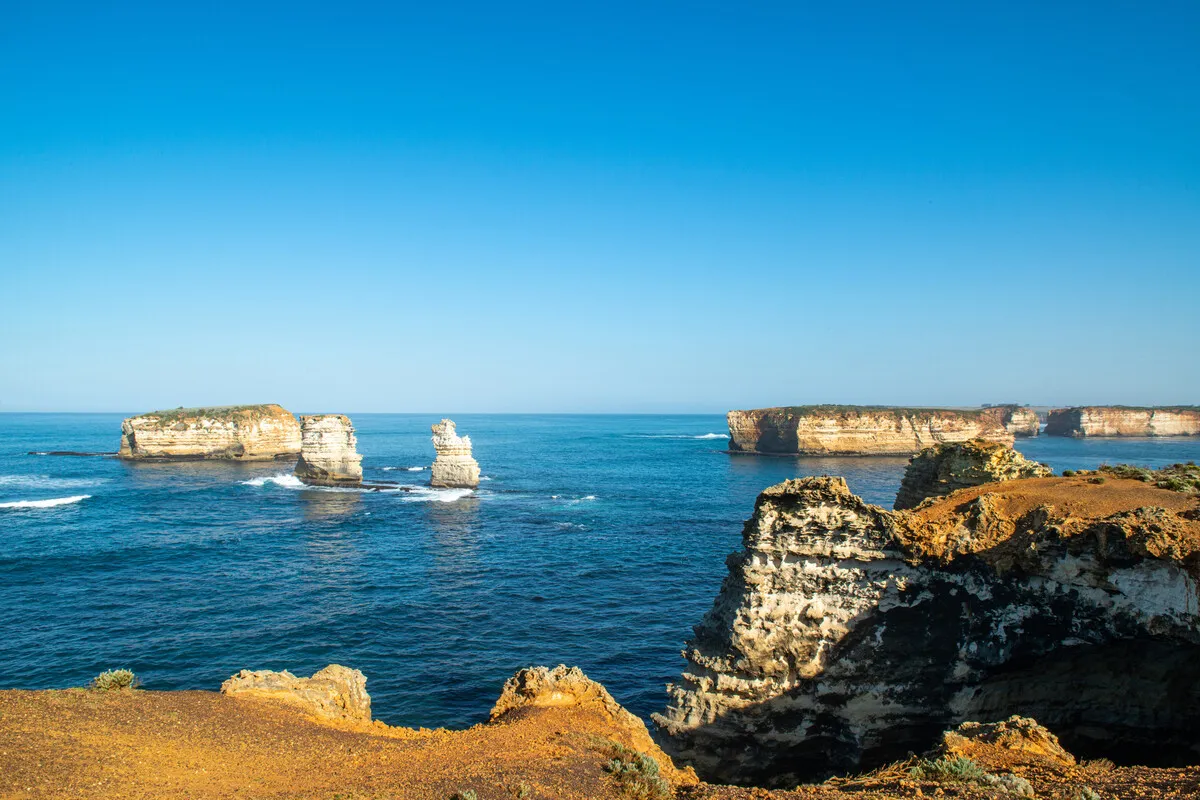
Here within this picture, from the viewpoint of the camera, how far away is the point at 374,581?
4116 centimetres

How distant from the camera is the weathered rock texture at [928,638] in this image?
51.6ft

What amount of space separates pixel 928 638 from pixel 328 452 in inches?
2985

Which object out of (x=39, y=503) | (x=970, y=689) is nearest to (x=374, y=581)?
(x=970, y=689)

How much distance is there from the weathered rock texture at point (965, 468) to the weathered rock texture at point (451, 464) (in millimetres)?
55287

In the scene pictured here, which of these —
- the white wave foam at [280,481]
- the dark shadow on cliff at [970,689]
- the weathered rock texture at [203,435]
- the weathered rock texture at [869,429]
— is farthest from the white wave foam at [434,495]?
the weathered rock texture at [869,429]

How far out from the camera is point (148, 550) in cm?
4750

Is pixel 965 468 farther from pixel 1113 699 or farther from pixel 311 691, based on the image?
pixel 311 691

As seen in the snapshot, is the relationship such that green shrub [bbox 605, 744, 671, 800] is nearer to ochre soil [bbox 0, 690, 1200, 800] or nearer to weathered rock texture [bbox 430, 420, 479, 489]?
ochre soil [bbox 0, 690, 1200, 800]

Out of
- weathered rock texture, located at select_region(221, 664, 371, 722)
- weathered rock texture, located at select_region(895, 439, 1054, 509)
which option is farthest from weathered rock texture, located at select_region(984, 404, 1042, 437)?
weathered rock texture, located at select_region(221, 664, 371, 722)

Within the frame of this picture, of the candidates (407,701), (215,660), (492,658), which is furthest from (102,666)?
(492,658)

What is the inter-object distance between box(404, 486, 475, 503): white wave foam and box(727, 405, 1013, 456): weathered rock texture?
66591 mm

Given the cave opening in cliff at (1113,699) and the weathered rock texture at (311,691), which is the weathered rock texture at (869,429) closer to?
the cave opening in cliff at (1113,699)

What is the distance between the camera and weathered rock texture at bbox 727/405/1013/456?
117562 mm

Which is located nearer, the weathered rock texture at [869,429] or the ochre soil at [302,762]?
the ochre soil at [302,762]
